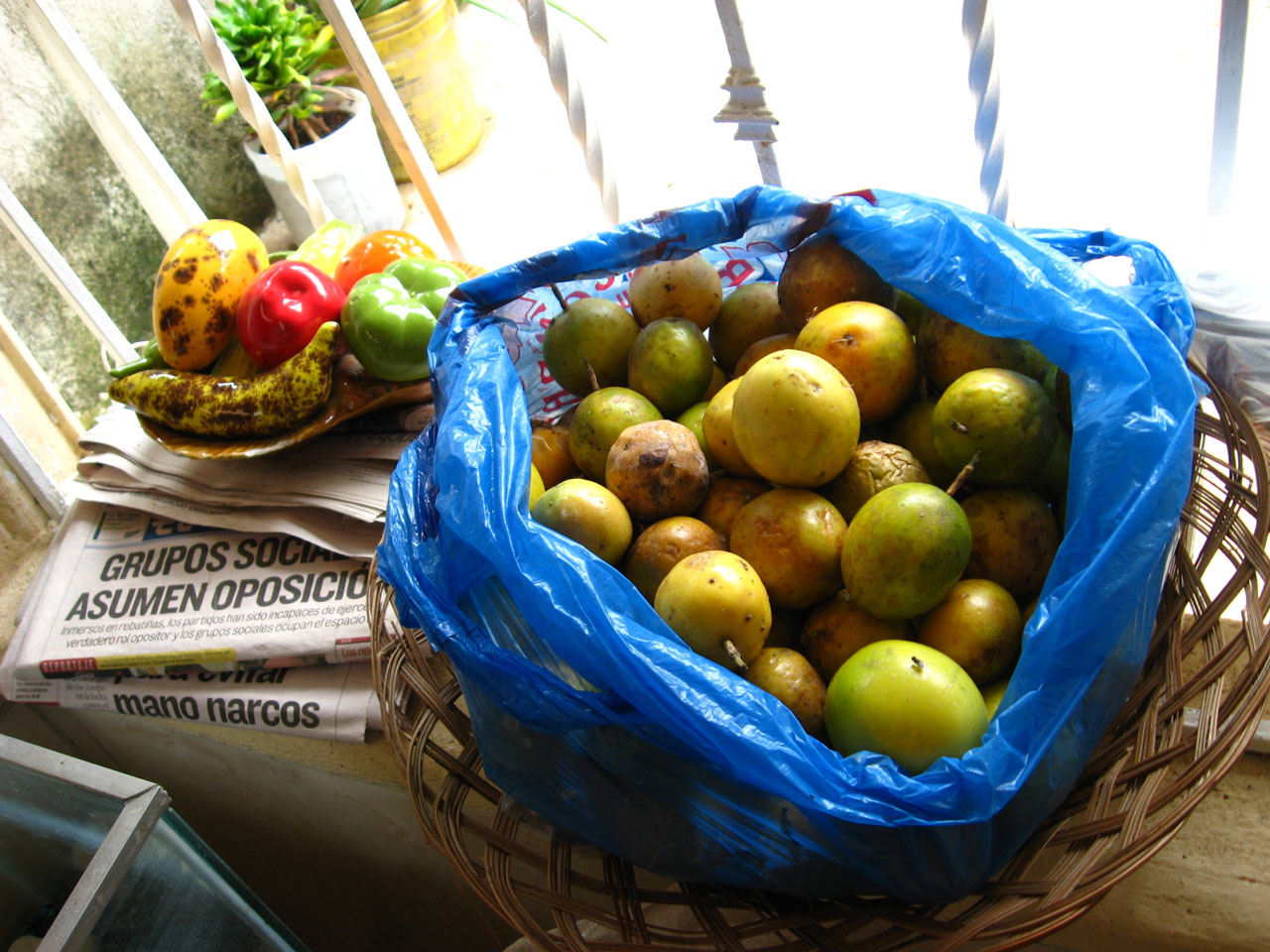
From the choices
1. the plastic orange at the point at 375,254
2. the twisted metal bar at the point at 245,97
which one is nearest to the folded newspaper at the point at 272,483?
the plastic orange at the point at 375,254

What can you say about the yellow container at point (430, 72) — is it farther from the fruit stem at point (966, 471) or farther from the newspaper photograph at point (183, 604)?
the fruit stem at point (966, 471)

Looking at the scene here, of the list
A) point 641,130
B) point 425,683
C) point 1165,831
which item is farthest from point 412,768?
point 641,130

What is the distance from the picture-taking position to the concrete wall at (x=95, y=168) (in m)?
1.82

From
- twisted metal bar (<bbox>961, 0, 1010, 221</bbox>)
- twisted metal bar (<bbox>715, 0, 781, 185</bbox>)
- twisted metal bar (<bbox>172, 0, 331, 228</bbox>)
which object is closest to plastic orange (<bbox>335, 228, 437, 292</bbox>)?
twisted metal bar (<bbox>172, 0, 331, 228</bbox>)

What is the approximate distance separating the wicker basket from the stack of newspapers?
337mm

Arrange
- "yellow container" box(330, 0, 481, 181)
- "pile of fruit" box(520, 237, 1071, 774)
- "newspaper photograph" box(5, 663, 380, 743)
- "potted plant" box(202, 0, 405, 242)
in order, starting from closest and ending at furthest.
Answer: "pile of fruit" box(520, 237, 1071, 774) → "newspaper photograph" box(5, 663, 380, 743) → "potted plant" box(202, 0, 405, 242) → "yellow container" box(330, 0, 481, 181)

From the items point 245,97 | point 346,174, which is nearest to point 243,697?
point 245,97

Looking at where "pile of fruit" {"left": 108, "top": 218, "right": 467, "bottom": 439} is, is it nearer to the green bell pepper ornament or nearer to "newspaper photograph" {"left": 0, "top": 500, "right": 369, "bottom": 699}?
the green bell pepper ornament

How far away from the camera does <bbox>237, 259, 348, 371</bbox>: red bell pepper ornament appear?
130 centimetres

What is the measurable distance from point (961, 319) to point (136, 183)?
70.6 inches

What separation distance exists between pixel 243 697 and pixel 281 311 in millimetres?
561

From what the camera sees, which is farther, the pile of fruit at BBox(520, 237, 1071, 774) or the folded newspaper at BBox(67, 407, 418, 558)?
the folded newspaper at BBox(67, 407, 418, 558)

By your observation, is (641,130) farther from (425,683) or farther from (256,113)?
(425,683)

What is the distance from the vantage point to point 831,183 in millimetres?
2107
